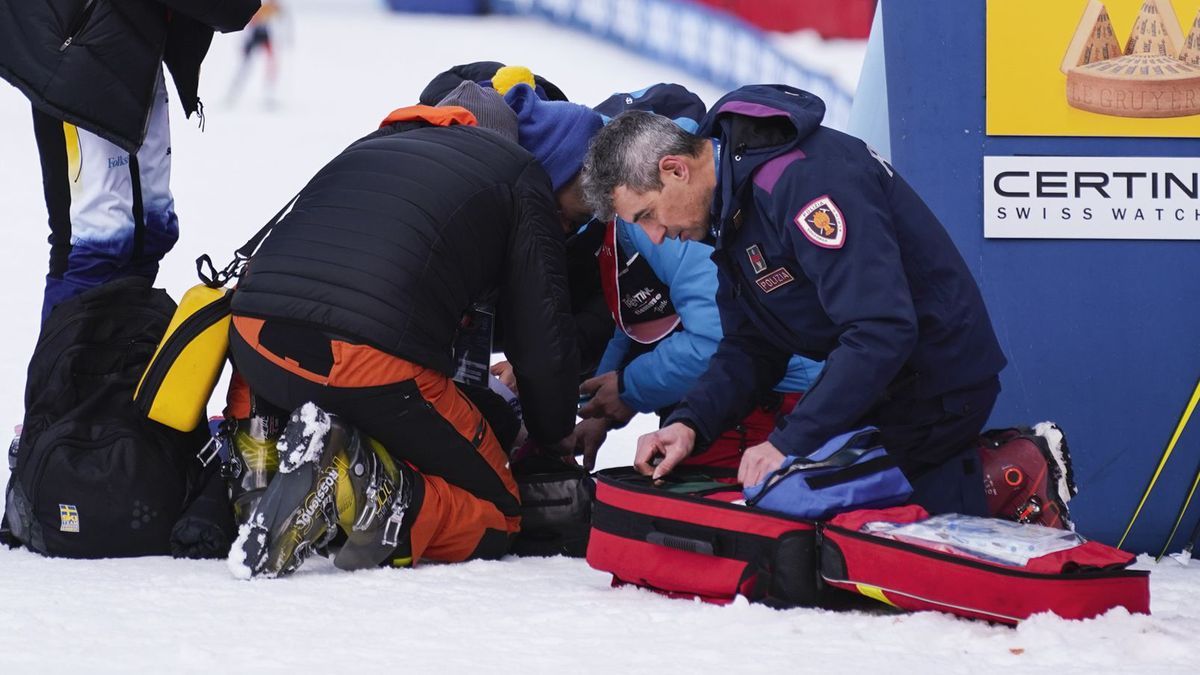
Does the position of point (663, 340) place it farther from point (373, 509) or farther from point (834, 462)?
point (834, 462)

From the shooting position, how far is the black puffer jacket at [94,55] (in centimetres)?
307

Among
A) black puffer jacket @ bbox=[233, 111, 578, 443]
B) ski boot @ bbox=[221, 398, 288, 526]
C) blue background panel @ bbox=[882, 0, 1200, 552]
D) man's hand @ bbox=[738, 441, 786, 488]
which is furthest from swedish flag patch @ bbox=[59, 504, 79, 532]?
blue background panel @ bbox=[882, 0, 1200, 552]

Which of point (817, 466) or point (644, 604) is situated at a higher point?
point (817, 466)

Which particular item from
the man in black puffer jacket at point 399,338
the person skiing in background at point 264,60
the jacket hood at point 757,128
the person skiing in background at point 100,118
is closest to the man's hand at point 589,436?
the man in black puffer jacket at point 399,338

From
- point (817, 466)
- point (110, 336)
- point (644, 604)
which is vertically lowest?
point (644, 604)

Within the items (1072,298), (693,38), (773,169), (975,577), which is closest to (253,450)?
(773,169)

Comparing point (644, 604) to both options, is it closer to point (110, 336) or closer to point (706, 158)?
point (706, 158)

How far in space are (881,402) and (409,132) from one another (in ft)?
3.61

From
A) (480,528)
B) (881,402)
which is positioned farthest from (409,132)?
(881,402)

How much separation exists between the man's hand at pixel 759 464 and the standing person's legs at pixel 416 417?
2.11ft

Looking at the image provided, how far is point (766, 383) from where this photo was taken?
2947mm

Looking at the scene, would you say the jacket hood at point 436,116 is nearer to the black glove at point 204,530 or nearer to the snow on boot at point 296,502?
the snow on boot at point 296,502

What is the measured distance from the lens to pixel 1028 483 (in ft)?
9.10

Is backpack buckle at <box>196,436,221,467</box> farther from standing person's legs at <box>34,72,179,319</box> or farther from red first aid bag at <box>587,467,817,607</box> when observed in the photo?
red first aid bag at <box>587,467,817,607</box>
